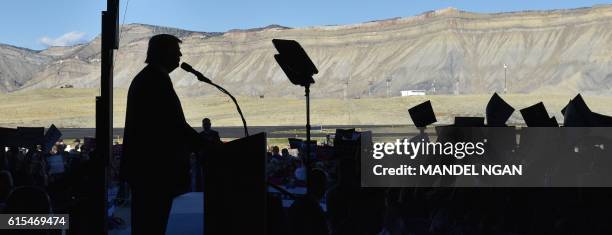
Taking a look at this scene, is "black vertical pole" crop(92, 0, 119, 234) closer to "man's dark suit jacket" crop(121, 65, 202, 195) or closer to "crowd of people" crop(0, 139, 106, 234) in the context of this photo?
"crowd of people" crop(0, 139, 106, 234)

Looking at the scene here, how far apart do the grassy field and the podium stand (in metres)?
55.1

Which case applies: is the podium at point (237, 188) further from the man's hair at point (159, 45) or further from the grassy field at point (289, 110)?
the grassy field at point (289, 110)

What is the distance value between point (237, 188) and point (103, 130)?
1.35m

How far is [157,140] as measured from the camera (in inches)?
199

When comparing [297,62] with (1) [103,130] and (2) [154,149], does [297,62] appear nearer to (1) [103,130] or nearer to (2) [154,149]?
(1) [103,130]

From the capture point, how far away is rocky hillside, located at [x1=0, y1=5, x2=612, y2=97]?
137500 mm

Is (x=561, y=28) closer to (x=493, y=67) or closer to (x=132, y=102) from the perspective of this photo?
(x=493, y=67)

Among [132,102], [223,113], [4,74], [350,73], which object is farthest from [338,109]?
[4,74]

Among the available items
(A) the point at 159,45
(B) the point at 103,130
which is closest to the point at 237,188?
(A) the point at 159,45

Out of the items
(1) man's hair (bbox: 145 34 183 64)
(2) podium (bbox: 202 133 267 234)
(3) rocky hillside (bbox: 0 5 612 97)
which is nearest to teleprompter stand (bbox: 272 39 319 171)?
(1) man's hair (bbox: 145 34 183 64)

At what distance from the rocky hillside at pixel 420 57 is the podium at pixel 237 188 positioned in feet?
400

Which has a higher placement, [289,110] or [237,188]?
[289,110]

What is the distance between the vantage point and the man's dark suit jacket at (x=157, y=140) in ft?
16.5

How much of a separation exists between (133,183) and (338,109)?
69052 millimetres
